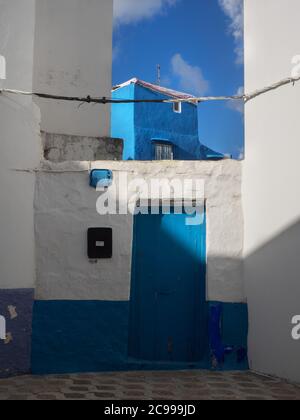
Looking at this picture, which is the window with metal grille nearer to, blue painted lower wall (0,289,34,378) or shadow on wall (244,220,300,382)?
shadow on wall (244,220,300,382)

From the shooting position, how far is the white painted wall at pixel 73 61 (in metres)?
8.98

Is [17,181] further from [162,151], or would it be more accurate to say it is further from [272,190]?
[162,151]

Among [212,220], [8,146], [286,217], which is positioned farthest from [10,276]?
[286,217]

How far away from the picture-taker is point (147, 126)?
69.2 feet

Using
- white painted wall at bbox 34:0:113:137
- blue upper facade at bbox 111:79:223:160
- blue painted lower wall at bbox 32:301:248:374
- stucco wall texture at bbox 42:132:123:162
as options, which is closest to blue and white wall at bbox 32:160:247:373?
blue painted lower wall at bbox 32:301:248:374

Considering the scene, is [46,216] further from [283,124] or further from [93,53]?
[93,53]

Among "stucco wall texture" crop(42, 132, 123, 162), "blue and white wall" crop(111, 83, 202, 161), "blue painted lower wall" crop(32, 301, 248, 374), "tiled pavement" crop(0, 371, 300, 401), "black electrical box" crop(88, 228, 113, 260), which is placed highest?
"blue and white wall" crop(111, 83, 202, 161)

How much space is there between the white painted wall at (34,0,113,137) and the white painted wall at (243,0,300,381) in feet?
11.8

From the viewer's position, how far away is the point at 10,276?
19.4ft

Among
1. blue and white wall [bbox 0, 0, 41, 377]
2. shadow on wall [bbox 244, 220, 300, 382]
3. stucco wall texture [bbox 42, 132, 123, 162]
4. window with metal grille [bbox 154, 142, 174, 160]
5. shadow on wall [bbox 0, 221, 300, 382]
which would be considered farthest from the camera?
window with metal grille [bbox 154, 142, 174, 160]

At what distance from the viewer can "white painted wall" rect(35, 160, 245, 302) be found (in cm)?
623

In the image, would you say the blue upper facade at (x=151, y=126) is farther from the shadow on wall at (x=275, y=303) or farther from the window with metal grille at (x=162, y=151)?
the shadow on wall at (x=275, y=303)

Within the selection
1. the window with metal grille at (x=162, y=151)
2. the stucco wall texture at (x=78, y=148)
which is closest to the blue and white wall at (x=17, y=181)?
the stucco wall texture at (x=78, y=148)

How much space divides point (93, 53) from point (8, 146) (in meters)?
4.14
